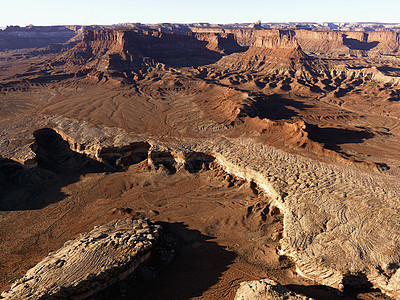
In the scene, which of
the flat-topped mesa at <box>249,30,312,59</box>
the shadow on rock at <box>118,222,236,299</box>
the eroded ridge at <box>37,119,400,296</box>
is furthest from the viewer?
the flat-topped mesa at <box>249,30,312,59</box>

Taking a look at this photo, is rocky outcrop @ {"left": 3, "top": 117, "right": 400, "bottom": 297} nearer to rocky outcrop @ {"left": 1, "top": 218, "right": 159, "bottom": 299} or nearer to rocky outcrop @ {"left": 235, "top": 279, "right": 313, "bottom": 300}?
rocky outcrop @ {"left": 235, "top": 279, "right": 313, "bottom": 300}

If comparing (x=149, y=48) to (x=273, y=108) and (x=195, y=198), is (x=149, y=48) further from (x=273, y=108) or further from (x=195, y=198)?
(x=195, y=198)

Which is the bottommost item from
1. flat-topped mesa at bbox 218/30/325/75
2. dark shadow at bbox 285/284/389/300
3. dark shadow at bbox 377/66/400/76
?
dark shadow at bbox 285/284/389/300

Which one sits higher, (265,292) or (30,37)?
(30,37)

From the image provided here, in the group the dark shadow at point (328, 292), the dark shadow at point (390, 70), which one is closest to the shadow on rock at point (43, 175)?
the dark shadow at point (328, 292)

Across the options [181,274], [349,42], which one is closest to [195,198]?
[181,274]

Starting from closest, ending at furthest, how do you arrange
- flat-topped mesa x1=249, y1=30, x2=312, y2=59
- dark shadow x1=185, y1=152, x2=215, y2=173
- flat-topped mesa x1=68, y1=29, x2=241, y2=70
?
dark shadow x1=185, y1=152, x2=215, y2=173
flat-topped mesa x1=249, y1=30, x2=312, y2=59
flat-topped mesa x1=68, y1=29, x2=241, y2=70

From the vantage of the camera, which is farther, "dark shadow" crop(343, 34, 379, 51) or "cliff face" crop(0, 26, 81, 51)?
"cliff face" crop(0, 26, 81, 51)

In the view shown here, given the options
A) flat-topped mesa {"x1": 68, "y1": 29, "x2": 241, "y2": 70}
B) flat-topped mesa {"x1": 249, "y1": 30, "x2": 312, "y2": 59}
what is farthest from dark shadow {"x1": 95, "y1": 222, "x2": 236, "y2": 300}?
flat-topped mesa {"x1": 249, "y1": 30, "x2": 312, "y2": 59}
